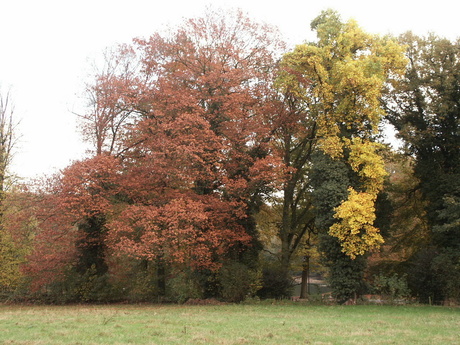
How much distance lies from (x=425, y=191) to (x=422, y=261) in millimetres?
4578

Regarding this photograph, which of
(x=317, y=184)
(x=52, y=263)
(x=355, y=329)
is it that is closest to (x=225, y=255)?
(x=317, y=184)

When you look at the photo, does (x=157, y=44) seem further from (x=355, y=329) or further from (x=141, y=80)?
(x=355, y=329)

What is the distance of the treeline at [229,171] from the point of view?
66.8 feet

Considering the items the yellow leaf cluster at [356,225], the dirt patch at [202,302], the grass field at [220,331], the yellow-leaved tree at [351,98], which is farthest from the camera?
the dirt patch at [202,302]

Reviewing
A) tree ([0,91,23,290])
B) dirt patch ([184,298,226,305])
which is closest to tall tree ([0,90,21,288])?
tree ([0,91,23,290])

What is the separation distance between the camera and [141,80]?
24.7 meters

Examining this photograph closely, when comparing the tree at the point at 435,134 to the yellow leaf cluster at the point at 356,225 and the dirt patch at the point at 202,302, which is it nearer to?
the yellow leaf cluster at the point at 356,225

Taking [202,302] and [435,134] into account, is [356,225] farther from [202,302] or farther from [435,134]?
[202,302]

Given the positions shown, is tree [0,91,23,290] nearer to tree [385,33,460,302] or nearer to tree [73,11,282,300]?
tree [73,11,282,300]

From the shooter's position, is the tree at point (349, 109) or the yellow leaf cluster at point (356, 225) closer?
the yellow leaf cluster at point (356, 225)

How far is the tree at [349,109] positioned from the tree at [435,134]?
84.8 inches

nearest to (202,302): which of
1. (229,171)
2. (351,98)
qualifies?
(229,171)

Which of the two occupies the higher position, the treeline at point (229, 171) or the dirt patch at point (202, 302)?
the treeline at point (229, 171)

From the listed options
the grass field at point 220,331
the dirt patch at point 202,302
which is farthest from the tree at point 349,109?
the grass field at point 220,331
